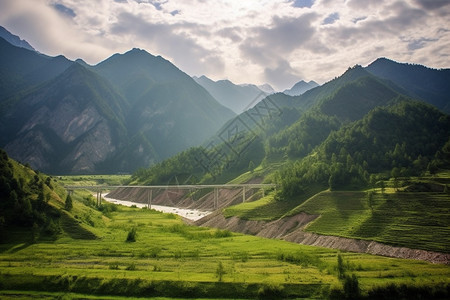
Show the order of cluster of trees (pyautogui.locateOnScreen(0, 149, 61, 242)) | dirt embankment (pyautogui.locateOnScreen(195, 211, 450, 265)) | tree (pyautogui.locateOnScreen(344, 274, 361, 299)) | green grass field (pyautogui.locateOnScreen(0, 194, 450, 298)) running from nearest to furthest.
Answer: tree (pyautogui.locateOnScreen(344, 274, 361, 299)) → green grass field (pyautogui.locateOnScreen(0, 194, 450, 298)) → dirt embankment (pyautogui.locateOnScreen(195, 211, 450, 265)) → cluster of trees (pyautogui.locateOnScreen(0, 149, 61, 242))

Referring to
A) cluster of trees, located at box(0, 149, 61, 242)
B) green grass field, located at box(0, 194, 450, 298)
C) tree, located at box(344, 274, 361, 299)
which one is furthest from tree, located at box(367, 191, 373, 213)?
cluster of trees, located at box(0, 149, 61, 242)

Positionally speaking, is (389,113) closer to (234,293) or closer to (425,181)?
(425,181)

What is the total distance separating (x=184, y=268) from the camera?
196 ft

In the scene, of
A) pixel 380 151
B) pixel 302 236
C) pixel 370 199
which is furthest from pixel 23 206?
pixel 380 151

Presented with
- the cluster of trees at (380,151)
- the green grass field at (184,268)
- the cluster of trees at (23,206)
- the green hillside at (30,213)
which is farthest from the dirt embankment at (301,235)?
the cluster of trees at (23,206)

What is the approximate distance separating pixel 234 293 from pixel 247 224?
6357 cm

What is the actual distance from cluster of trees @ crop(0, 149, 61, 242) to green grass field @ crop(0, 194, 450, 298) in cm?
331

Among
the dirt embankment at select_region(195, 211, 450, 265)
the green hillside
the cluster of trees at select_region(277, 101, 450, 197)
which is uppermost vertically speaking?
the cluster of trees at select_region(277, 101, 450, 197)

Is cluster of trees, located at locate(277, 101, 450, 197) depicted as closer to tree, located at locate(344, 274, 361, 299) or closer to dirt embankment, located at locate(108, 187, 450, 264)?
dirt embankment, located at locate(108, 187, 450, 264)

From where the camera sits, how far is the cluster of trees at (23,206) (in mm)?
76875

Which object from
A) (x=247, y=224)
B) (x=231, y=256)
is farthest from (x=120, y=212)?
(x=231, y=256)

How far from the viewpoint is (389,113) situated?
17875cm

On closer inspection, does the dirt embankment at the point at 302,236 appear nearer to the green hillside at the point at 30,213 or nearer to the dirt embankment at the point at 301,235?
the dirt embankment at the point at 301,235

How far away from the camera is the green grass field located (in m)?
50.5
